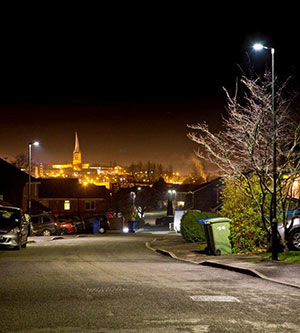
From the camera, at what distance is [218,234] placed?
20.5 meters

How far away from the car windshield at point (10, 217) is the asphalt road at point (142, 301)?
8716mm

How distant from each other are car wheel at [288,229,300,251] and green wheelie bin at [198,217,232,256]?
2208mm

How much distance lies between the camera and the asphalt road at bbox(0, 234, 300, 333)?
788 cm

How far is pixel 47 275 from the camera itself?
13.6 m

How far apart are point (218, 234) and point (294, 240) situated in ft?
8.70

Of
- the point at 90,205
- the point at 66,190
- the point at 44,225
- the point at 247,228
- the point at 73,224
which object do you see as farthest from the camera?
the point at 90,205

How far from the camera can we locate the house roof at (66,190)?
8425 cm

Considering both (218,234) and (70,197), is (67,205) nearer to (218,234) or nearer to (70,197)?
(70,197)

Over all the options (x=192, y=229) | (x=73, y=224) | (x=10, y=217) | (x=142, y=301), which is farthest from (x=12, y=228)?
(x=73, y=224)

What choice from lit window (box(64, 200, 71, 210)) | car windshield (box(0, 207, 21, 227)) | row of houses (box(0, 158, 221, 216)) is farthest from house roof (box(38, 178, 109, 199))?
car windshield (box(0, 207, 21, 227))

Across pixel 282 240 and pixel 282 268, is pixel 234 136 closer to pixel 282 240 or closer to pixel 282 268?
pixel 282 240

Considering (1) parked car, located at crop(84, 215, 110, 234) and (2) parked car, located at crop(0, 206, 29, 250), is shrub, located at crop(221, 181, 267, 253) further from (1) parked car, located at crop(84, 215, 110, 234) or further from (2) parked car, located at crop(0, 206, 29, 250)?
(1) parked car, located at crop(84, 215, 110, 234)

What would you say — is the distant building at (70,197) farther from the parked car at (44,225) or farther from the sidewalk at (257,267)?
the sidewalk at (257,267)

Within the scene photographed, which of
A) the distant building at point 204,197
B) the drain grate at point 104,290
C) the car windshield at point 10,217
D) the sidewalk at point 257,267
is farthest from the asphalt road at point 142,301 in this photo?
the distant building at point 204,197
